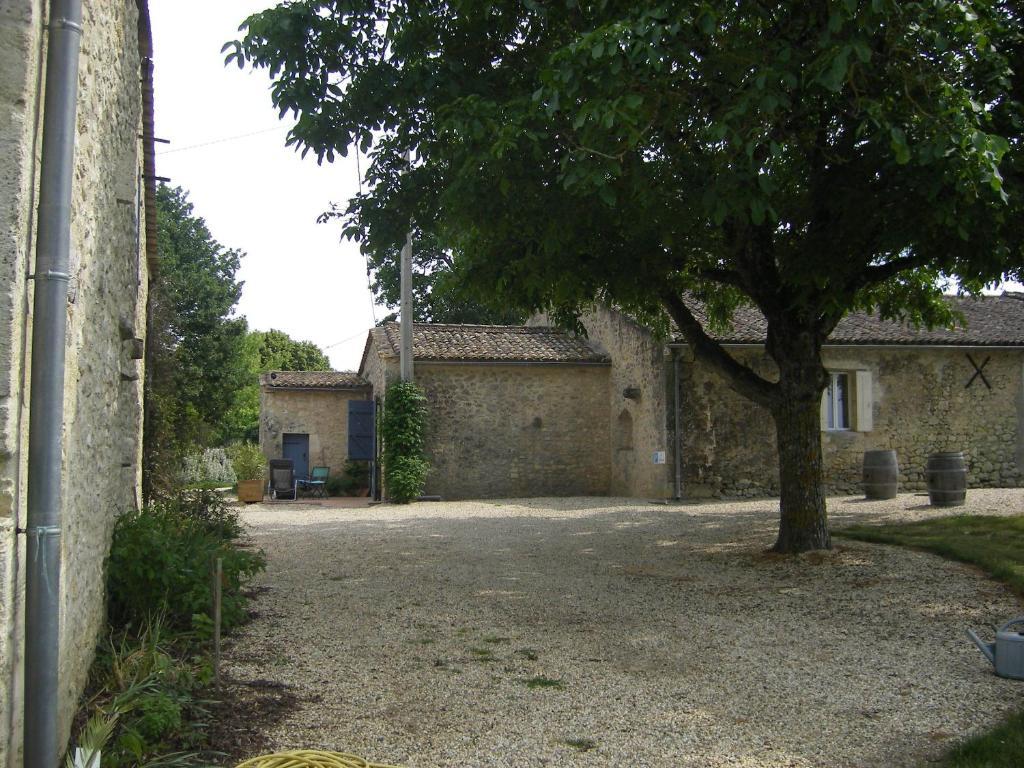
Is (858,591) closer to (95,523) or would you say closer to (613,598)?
(613,598)

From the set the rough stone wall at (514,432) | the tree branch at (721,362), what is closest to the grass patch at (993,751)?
the tree branch at (721,362)

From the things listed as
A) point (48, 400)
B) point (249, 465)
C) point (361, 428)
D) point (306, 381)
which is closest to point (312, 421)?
point (306, 381)

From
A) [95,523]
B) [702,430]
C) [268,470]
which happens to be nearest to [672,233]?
[95,523]

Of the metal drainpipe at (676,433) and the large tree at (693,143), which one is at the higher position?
the large tree at (693,143)

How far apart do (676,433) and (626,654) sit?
10.9m

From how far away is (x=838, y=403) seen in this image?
55.7ft

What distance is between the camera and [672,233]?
25.4 feet

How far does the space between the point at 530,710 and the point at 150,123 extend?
233 inches

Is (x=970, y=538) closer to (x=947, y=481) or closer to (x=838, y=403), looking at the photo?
(x=947, y=481)

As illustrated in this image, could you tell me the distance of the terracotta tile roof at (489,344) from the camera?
1803 cm

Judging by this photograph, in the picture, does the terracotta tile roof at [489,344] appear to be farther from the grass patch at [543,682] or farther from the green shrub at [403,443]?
the grass patch at [543,682]

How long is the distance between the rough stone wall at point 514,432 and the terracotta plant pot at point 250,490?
366cm

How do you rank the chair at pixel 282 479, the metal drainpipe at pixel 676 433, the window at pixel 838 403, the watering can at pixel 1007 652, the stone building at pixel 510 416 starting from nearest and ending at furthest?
the watering can at pixel 1007 652, the metal drainpipe at pixel 676 433, the window at pixel 838 403, the stone building at pixel 510 416, the chair at pixel 282 479

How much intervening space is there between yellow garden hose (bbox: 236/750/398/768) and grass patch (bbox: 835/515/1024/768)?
2.39 m
